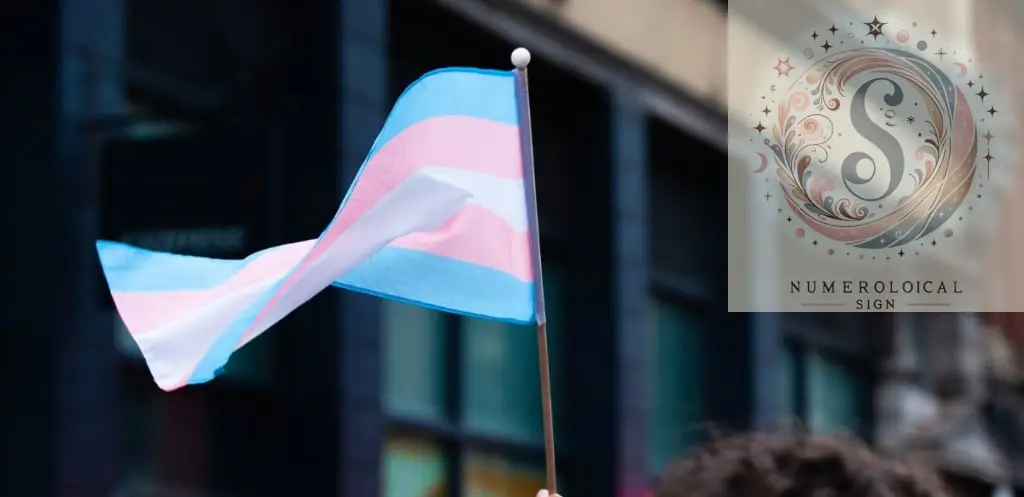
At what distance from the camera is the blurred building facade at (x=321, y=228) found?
23.4 feet

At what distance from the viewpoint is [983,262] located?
7.58 meters

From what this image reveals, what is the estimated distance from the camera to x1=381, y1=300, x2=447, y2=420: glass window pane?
938 cm

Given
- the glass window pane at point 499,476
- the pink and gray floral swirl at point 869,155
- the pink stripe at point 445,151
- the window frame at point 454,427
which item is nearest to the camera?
the pink stripe at point 445,151

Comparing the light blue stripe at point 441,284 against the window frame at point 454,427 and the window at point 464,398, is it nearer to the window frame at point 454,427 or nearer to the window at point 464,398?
the window at point 464,398

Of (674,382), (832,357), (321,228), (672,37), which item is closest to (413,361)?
(321,228)

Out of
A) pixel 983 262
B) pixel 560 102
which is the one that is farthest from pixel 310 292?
pixel 560 102

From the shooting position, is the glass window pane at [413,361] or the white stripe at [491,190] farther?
the glass window pane at [413,361]

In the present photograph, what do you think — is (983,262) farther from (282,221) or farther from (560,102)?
(560,102)

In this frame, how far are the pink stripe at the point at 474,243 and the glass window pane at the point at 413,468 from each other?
4.53 metres

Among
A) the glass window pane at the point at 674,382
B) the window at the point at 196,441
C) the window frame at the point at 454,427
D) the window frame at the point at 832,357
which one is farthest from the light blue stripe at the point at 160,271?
the window frame at the point at 832,357

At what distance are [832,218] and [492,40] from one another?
15.0 feet

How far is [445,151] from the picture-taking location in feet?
15.3

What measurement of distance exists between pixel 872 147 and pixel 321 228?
336 centimetres

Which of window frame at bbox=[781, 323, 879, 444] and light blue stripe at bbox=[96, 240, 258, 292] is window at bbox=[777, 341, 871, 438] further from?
light blue stripe at bbox=[96, 240, 258, 292]
